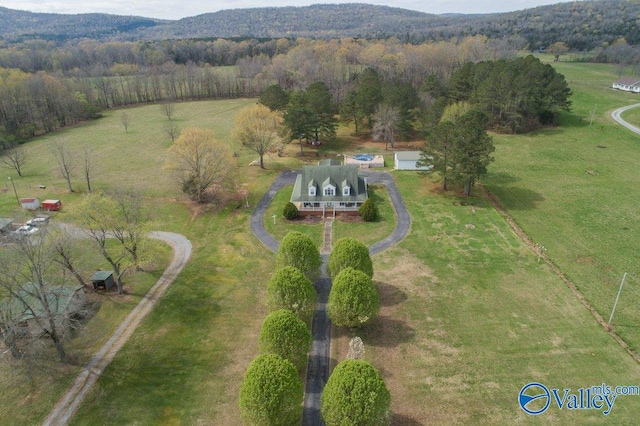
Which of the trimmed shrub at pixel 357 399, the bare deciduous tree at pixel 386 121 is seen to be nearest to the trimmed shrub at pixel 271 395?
the trimmed shrub at pixel 357 399

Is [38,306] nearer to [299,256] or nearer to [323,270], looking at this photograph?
[299,256]


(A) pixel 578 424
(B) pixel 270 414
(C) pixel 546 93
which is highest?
(C) pixel 546 93

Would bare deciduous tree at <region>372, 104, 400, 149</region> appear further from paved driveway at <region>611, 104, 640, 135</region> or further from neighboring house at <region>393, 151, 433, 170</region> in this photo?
paved driveway at <region>611, 104, 640, 135</region>

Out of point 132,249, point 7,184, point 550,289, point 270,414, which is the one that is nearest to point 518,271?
point 550,289

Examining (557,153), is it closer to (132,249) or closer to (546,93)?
(546,93)

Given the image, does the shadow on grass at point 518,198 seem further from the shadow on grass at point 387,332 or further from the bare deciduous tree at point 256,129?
the bare deciduous tree at point 256,129
